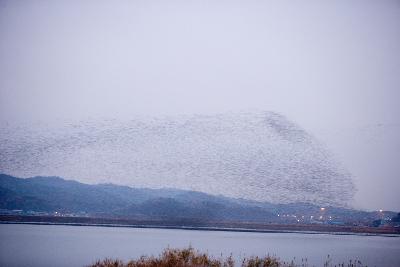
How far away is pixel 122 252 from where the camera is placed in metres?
47.0

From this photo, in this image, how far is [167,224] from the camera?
437 feet

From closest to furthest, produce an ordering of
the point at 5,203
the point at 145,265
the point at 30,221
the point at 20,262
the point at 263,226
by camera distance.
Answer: the point at 145,265
the point at 20,262
the point at 30,221
the point at 263,226
the point at 5,203

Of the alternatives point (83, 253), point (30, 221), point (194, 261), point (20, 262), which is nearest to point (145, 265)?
point (194, 261)

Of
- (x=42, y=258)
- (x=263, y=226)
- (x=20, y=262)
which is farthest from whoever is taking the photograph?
(x=263, y=226)

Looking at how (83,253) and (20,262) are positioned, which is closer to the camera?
(20,262)

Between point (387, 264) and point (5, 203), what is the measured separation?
14519cm

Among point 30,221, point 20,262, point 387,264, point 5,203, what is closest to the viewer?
point 20,262

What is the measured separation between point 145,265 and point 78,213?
150003mm

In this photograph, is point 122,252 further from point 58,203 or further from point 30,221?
point 58,203

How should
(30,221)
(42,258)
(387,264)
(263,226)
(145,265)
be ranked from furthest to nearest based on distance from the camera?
(263,226), (30,221), (387,264), (42,258), (145,265)

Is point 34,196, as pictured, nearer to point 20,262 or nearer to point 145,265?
point 20,262

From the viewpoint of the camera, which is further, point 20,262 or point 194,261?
point 20,262

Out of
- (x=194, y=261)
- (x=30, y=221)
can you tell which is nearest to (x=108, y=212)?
(x=30, y=221)

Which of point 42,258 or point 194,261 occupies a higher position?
point 194,261
